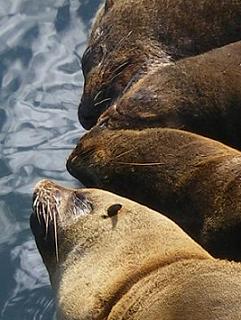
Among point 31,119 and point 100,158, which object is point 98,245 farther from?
point 31,119

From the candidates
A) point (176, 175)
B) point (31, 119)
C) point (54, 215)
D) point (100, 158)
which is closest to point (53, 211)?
point (54, 215)

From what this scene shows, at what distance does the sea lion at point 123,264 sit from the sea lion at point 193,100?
2.26ft

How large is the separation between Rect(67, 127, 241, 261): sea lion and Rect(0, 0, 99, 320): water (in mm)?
6861

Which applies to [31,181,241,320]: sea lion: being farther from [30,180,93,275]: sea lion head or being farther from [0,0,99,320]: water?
[0,0,99,320]: water

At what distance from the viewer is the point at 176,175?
4.98 meters

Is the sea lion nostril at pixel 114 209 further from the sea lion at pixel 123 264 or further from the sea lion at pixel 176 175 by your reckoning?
the sea lion at pixel 176 175

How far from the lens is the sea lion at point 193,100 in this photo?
541 cm

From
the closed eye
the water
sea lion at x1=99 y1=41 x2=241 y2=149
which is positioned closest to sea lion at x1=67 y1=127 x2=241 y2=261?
sea lion at x1=99 y1=41 x2=241 y2=149

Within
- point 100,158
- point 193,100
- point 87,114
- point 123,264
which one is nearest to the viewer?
point 123,264

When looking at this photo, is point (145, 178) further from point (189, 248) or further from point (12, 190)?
point (12, 190)

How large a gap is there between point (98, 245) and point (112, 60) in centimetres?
203

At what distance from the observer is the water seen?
12742 mm

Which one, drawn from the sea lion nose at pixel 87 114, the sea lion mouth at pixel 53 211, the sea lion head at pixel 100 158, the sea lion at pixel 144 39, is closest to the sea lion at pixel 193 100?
the sea lion head at pixel 100 158

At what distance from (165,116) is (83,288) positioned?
1517 mm
